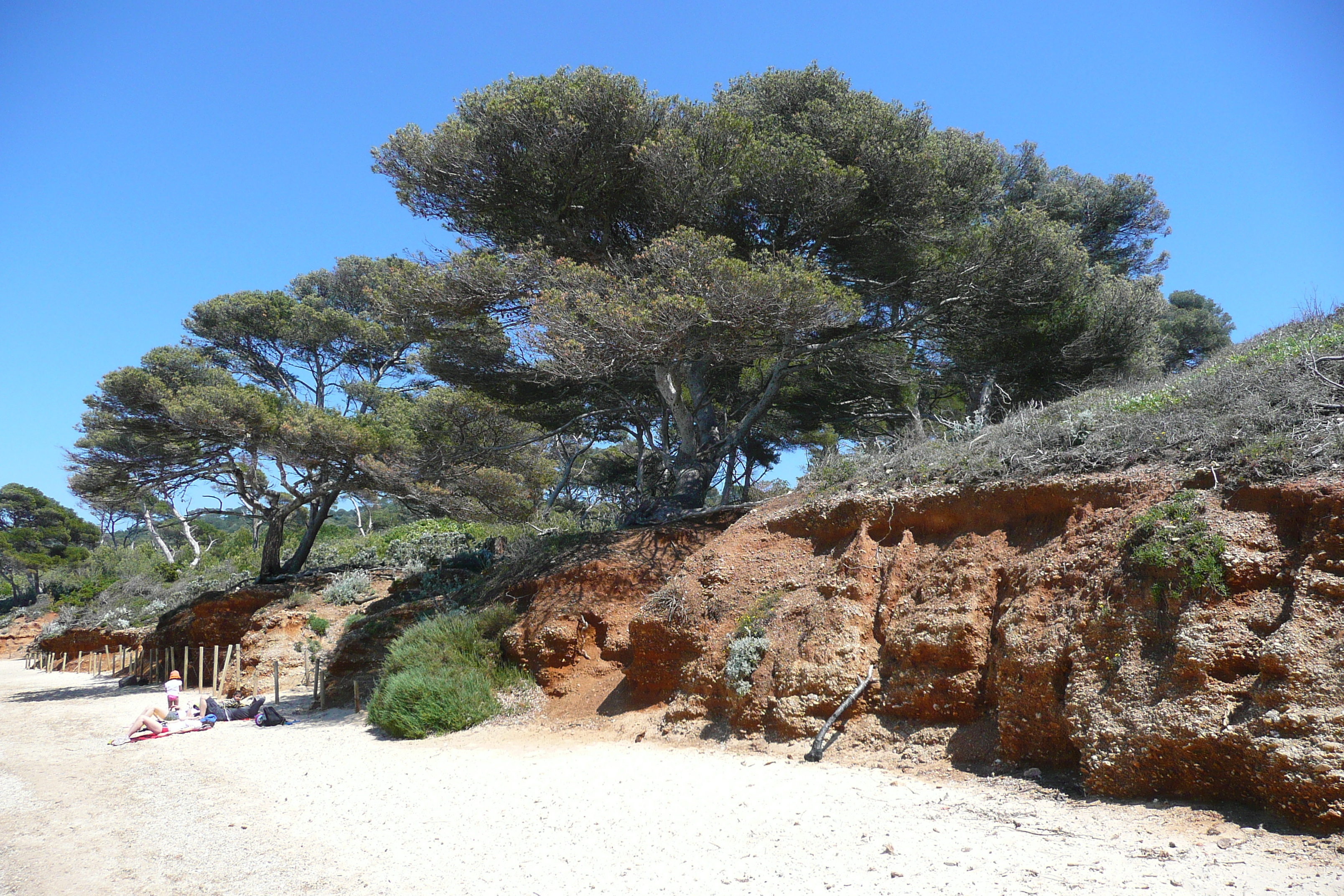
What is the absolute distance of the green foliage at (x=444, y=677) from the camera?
10.2 meters

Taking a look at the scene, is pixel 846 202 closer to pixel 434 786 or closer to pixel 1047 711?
pixel 1047 711

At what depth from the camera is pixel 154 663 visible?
2098 cm

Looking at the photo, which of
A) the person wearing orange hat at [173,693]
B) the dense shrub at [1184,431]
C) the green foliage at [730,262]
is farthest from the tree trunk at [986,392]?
the person wearing orange hat at [173,693]

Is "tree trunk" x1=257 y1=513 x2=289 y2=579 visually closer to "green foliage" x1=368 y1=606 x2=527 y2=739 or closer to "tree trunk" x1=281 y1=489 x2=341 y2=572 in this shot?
"tree trunk" x1=281 y1=489 x2=341 y2=572

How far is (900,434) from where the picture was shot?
37.6 ft

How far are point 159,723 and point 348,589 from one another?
5.88 meters

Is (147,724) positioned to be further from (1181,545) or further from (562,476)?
(1181,545)

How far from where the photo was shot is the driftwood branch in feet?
22.9

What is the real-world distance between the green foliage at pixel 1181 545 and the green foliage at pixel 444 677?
8014 millimetres

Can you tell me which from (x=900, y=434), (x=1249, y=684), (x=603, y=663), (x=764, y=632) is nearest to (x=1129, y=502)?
(x=1249, y=684)

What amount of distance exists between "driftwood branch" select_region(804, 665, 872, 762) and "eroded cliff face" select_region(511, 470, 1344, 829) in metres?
0.11

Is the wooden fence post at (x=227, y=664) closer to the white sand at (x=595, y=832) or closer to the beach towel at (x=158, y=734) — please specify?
the beach towel at (x=158, y=734)

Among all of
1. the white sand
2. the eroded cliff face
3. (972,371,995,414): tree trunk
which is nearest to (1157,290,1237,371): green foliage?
(972,371,995,414): tree trunk

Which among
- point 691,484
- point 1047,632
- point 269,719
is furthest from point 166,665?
point 1047,632
